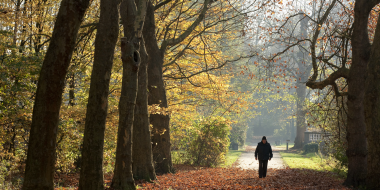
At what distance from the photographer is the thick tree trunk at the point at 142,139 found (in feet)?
30.7

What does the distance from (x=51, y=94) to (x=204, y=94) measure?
38.9 ft

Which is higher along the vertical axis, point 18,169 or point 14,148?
point 14,148

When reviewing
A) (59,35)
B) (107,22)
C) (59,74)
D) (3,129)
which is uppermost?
(107,22)

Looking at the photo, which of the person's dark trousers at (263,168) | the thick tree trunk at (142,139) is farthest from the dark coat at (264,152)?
the thick tree trunk at (142,139)

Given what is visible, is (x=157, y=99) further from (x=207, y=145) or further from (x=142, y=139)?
(x=207, y=145)

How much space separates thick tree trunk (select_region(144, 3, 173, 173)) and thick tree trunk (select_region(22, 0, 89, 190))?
23.3 feet

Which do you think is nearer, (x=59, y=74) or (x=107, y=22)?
(x=59, y=74)

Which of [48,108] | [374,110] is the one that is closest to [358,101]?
[374,110]

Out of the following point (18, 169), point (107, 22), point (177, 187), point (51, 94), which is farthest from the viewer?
point (18, 169)

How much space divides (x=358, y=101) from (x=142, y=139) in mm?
6908

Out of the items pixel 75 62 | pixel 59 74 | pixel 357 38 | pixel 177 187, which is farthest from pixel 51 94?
pixel 357 38

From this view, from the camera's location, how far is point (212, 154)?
1756 centimetres

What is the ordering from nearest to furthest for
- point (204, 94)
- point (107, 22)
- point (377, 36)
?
point (107, 22)
point (377, 36)
point (204, 94)

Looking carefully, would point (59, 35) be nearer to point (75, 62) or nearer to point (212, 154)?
point (75, 62)
